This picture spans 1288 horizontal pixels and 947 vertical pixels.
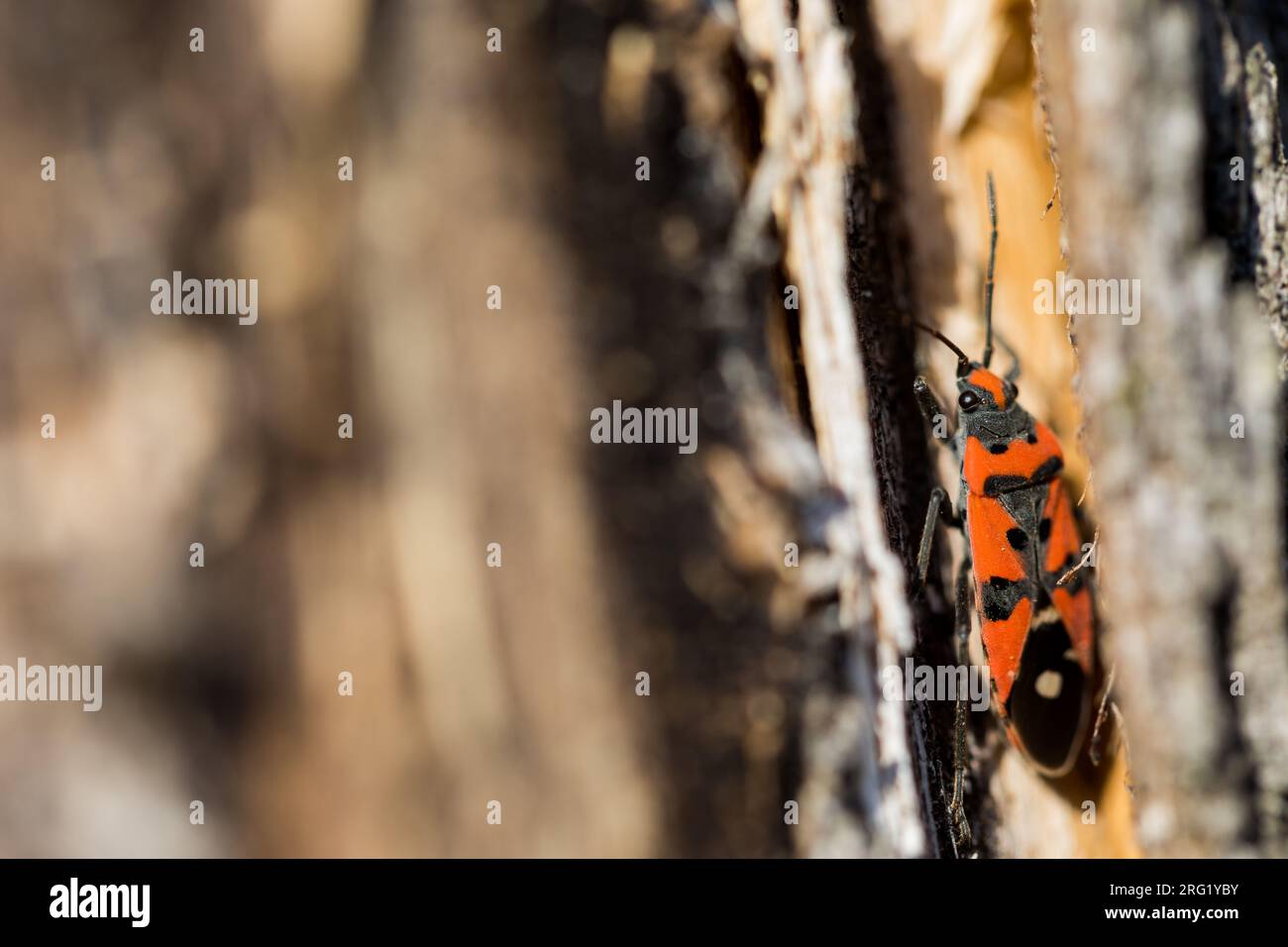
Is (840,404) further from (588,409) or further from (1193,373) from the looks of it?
(588,409)

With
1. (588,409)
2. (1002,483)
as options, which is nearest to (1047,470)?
(1002,483)

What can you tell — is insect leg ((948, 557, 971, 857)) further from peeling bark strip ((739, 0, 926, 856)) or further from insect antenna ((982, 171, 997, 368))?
insect antenna ((982, 171, 997, 368))

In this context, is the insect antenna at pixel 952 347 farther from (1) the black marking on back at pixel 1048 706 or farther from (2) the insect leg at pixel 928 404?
(1) the black marking on back at pixel 1048 706

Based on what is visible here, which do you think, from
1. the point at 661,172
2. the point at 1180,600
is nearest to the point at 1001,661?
the point at 1180,600

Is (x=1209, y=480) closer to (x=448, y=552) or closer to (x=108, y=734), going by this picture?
(x=448, y=552)

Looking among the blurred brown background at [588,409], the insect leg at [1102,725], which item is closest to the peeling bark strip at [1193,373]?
the blurred brown background at [588,409]

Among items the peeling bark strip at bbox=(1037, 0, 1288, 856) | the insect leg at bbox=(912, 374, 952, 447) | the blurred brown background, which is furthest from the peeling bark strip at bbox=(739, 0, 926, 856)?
the peeling bark strip at bbox=(1037, 0, 1288, 856)
